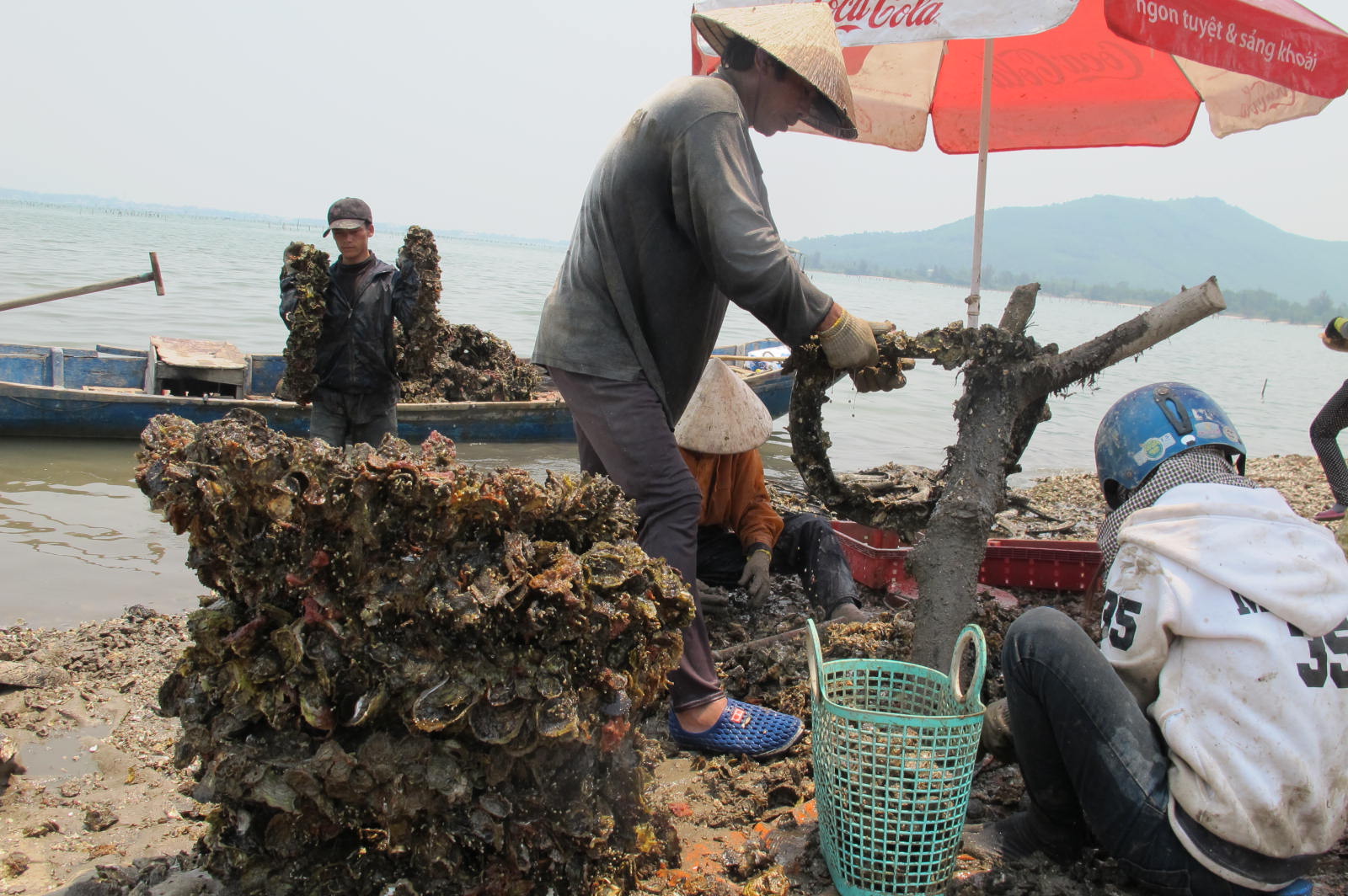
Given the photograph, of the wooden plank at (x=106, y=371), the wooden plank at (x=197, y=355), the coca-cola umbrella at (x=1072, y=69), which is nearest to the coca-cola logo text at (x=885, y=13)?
the coca-cola umbrella at (x=1072, y=69)

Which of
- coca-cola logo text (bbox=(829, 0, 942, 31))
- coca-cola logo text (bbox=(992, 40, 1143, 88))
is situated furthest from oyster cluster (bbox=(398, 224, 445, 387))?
coca-cola logo text (bbox=(992, 40, 1143, 88))

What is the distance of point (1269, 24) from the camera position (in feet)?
13.2

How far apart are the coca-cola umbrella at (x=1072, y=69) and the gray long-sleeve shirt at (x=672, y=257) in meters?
1.36

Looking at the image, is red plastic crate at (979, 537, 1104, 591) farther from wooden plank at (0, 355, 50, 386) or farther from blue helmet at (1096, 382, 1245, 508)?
wooden plank at (0, 355, 50, 386)

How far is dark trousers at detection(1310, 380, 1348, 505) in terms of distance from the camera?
267 inches

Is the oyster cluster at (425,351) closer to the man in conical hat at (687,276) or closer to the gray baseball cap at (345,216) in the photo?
the gray baseball cap at (345,216)

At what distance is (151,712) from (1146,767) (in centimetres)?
330

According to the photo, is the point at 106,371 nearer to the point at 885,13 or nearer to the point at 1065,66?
the point at 885,13

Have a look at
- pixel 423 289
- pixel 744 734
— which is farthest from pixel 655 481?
pixel 423 289

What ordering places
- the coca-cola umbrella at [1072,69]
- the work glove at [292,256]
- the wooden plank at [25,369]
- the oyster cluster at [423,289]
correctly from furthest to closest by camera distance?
the wooden plank at [25,369], the oyster cluster at [423,289], the work glove at [292,256], the coca-cola umbrella at [1072,69]

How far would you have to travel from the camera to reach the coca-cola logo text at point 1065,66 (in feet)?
18.0

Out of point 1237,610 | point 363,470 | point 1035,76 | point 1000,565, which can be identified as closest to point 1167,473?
point 1237,610

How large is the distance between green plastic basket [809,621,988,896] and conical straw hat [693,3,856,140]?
1646mm

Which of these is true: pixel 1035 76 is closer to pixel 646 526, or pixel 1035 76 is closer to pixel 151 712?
pixel 646 526
